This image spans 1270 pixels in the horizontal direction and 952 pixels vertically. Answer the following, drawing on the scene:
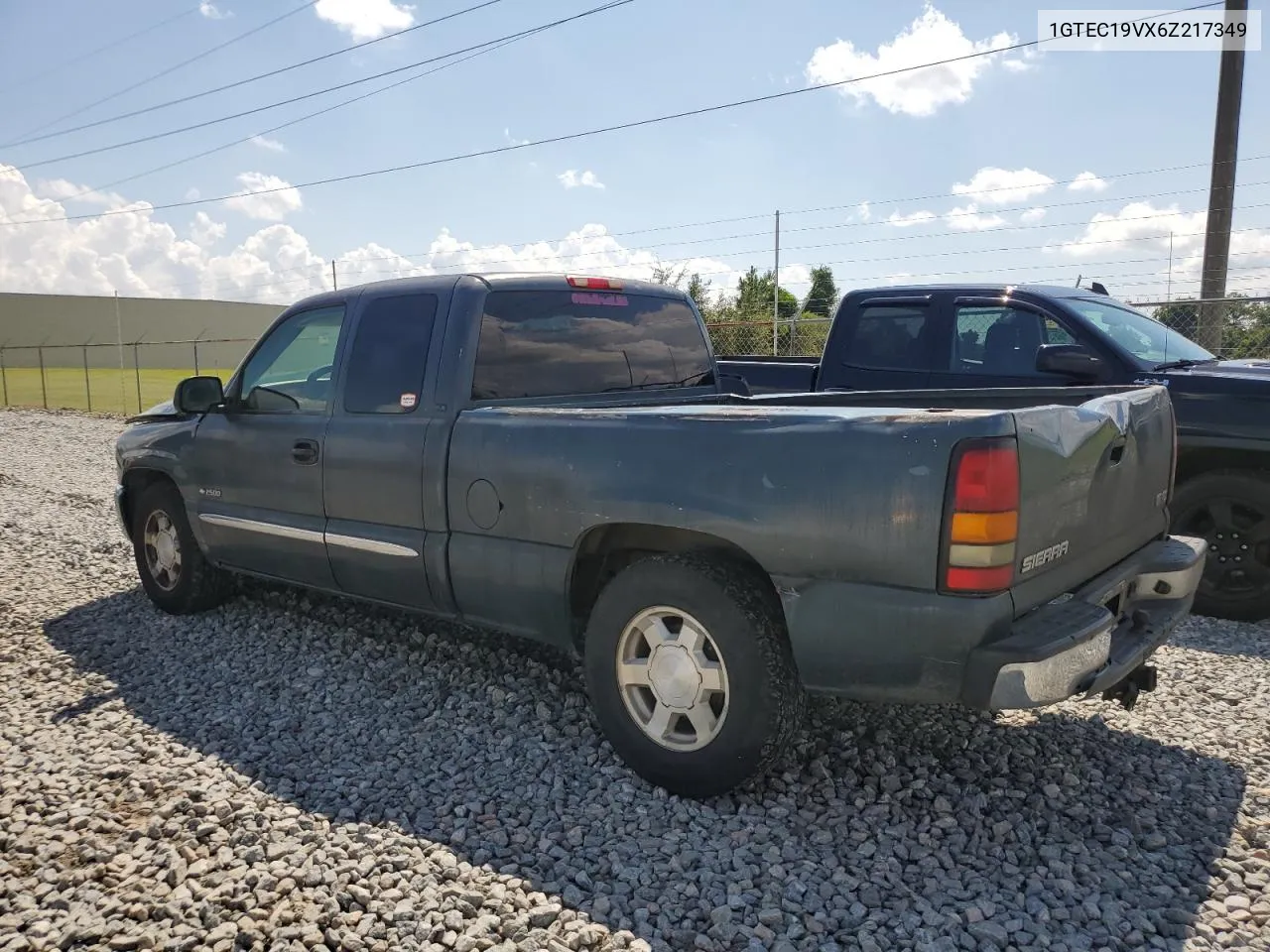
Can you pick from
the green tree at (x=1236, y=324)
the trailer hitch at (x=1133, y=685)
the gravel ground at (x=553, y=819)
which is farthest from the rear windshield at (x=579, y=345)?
the green tree at (x=1236, y=324)

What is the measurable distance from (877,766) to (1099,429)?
1.45 metres

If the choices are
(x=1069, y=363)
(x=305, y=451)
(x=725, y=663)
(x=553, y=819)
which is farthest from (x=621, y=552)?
(x=1069, y=363)

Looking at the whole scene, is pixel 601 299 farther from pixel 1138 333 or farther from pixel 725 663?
pixel 1138 333

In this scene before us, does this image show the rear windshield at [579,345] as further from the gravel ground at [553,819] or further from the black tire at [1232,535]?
the black tire at [1232,535]

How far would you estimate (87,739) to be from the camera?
381 cm

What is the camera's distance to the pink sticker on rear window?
4393 mm

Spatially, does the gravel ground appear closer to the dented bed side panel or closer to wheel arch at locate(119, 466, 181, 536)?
the dented bed side panel

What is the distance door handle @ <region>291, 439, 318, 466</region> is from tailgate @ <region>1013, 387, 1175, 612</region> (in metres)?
3.22

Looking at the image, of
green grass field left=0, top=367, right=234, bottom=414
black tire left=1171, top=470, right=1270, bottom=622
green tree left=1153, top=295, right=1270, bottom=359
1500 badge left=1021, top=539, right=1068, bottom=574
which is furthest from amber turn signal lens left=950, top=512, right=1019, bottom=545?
green grass field left=0, top=367, right=234, bottom=414

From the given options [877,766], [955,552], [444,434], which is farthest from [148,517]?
[955,552]

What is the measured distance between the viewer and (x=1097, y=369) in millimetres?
5512

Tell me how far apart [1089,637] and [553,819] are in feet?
5.95

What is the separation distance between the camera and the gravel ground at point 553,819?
102 inches

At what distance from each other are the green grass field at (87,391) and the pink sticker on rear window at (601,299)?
18.0m
